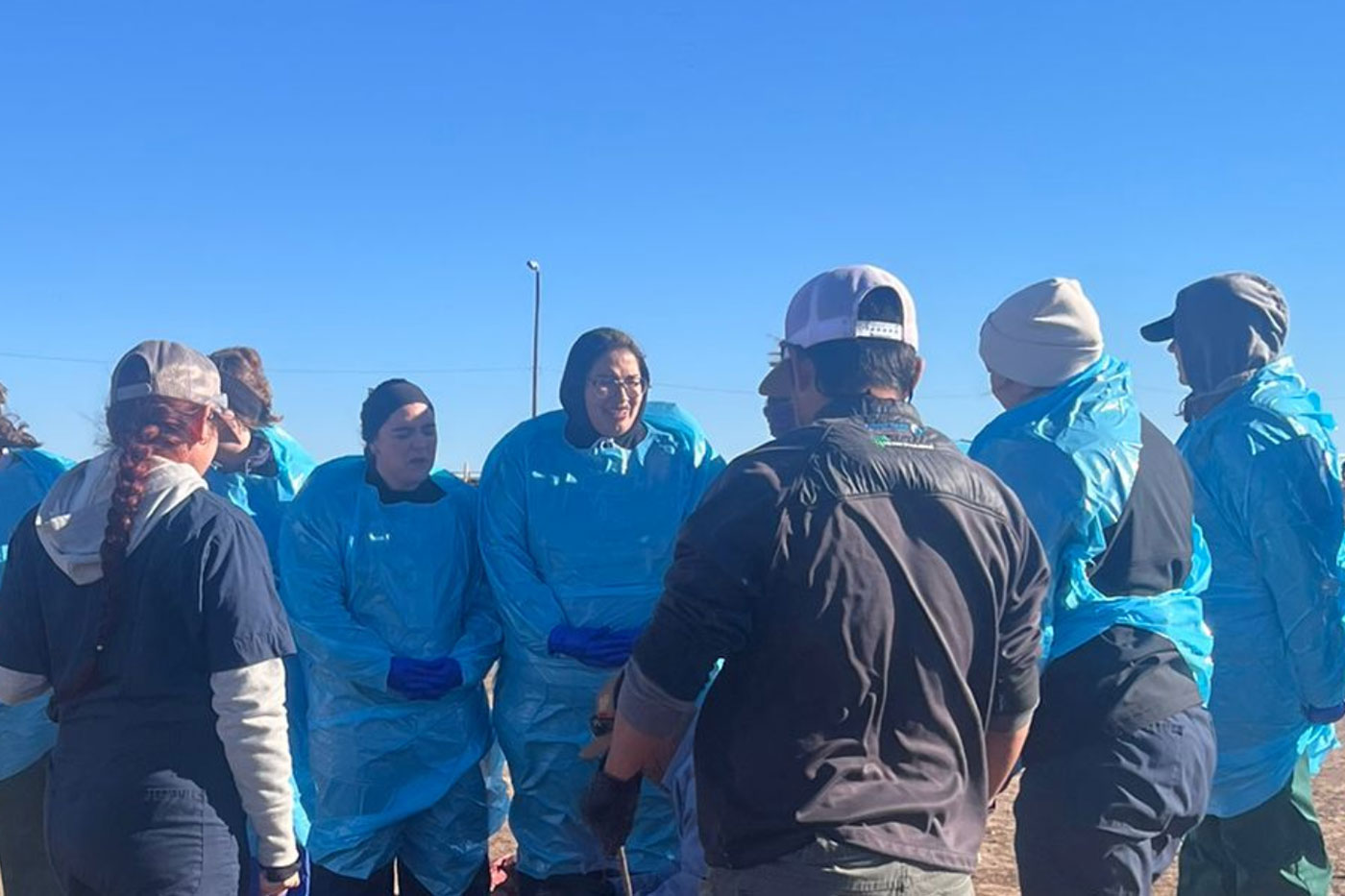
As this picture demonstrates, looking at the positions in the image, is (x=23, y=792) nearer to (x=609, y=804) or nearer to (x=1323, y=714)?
(x=609, y=804)

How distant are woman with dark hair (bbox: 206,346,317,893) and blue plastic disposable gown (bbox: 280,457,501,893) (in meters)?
0.35

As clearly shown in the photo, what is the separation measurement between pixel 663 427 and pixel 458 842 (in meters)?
1.35

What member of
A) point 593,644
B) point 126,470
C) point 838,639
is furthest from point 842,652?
point 593,644

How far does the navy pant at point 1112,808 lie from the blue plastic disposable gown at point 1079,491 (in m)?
0.21

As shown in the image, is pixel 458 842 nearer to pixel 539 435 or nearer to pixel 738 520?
pixel 539 435

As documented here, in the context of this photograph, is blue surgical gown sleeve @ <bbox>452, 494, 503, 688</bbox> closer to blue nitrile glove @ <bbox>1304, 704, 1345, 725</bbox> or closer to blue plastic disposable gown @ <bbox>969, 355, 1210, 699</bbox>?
blue plastic disposable gown @ <bbox>969, 355, 1210, 699</bbox>

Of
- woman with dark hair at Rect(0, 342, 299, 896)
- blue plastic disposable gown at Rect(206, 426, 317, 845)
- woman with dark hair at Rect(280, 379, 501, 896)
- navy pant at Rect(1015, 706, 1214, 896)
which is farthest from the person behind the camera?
blue plastic disposable gown at Rect(206, 426, 317, 845)

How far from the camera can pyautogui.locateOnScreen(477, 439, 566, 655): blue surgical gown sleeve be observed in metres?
3.30

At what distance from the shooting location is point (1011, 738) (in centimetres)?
210

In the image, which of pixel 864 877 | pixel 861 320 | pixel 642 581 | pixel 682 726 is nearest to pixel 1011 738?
pixel 864 877

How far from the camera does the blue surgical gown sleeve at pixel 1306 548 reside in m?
3.26

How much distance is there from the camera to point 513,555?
3.36 m

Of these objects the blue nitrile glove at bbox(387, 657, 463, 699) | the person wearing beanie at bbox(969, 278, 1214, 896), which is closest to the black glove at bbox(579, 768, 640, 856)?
the person wearing beanie at bbox(969, 278, 1214, 896)

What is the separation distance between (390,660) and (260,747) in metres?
1.06
